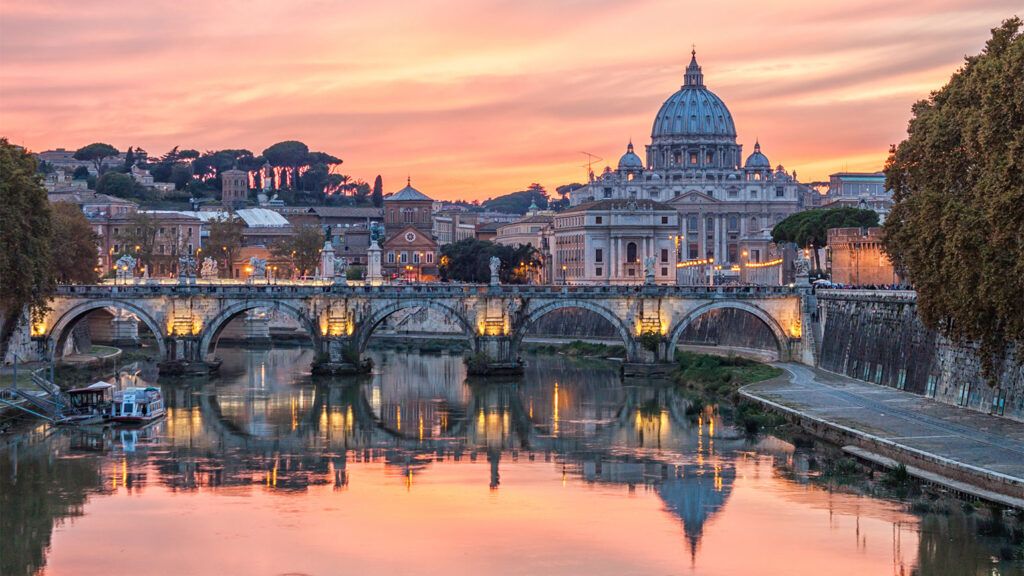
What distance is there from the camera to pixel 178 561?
124 ft

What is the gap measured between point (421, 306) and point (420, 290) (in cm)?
157

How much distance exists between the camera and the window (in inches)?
6058

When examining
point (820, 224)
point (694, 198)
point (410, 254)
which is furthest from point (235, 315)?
point (694, 198)

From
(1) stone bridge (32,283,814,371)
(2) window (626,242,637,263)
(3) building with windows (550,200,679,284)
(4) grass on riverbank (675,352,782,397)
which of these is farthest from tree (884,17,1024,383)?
(2) window (626,242,637,263)

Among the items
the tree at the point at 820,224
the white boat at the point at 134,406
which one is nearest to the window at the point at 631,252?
the tree at the point at 820,224

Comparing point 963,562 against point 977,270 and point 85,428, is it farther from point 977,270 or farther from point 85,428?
point 85,428

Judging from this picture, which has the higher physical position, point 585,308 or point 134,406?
point 585,308

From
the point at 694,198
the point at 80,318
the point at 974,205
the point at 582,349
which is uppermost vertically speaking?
the point at 694,198

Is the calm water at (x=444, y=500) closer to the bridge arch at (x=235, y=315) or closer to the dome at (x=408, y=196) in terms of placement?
the bridge arch at (x=235, y=315)

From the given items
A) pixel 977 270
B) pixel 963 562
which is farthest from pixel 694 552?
pixel 977 270

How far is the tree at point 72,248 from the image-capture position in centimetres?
9181

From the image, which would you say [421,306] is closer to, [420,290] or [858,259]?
[420,290]

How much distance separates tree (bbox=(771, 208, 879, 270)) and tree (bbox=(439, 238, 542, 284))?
37146mm

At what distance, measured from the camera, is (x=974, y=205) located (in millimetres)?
48719
